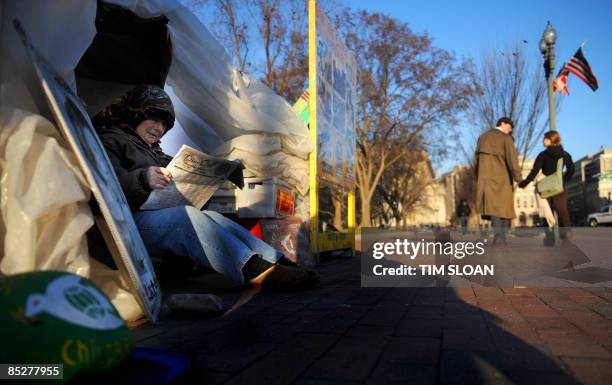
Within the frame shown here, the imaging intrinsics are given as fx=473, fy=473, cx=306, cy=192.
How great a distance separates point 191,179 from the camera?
3209 millimetres

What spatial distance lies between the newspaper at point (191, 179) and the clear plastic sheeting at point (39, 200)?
111 centimetres

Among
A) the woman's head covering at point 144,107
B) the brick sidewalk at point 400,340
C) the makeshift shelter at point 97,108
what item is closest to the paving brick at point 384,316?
the brick sidewalk at point 400,340

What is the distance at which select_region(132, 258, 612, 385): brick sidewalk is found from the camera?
60.1 inches

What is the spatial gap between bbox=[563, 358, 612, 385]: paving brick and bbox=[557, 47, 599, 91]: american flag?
47.7ft

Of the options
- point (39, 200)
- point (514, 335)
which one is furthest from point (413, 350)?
point (39, 200)

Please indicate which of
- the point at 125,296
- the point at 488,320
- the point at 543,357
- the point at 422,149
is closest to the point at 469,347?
the point at 543,357

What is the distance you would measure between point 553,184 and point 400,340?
6.18 metres

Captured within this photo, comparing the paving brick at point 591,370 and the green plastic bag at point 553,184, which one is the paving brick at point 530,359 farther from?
the green plastic bag at point 553,184

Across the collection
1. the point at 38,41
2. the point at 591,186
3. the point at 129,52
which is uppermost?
the point at 591,186

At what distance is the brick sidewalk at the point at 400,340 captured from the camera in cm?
153

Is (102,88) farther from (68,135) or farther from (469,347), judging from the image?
(469,347)

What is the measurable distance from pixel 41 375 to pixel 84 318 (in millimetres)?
153

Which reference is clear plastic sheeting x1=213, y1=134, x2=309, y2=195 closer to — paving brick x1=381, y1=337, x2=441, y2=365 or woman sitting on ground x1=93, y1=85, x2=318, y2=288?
woman sitting on ground x1=93, y1=85, x2=318, y2=288

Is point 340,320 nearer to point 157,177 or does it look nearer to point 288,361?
point 288,361
